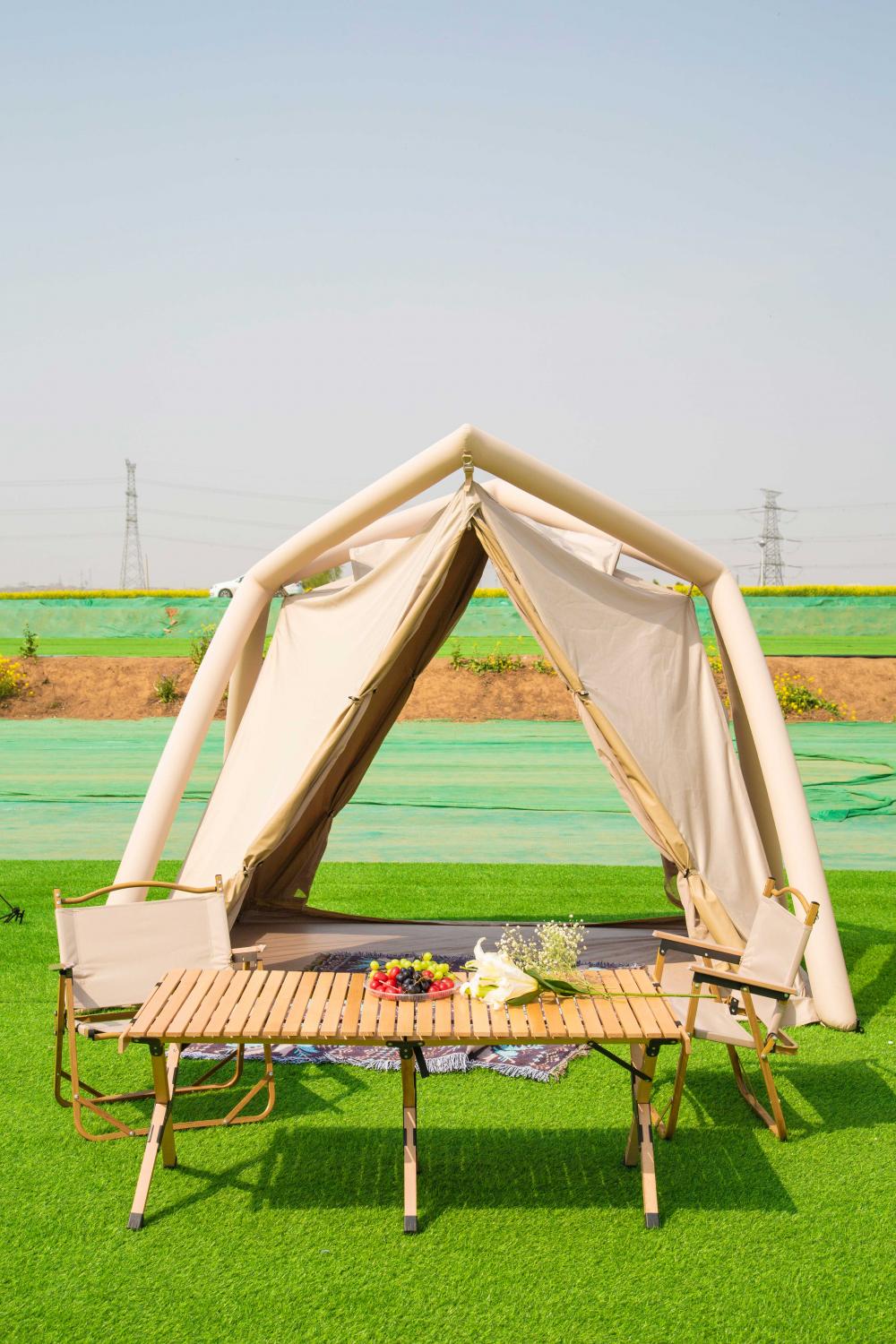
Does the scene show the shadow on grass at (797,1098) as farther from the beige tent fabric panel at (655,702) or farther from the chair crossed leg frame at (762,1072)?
the beige tent fabric panel at (655,702)

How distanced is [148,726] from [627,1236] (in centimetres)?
2020

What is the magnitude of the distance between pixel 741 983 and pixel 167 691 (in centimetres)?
2132

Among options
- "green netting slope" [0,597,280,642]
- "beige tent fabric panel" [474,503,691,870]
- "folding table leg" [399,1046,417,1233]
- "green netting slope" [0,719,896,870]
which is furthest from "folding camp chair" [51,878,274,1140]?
"green netting slope" [0,597,280,642]

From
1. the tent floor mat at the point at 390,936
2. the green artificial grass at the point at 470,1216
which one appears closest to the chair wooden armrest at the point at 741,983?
the green artificial grass at the point at 470,1216

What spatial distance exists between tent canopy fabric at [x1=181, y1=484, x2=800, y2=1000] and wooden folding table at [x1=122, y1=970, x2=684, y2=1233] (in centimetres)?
156

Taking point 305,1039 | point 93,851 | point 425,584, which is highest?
point 425,584

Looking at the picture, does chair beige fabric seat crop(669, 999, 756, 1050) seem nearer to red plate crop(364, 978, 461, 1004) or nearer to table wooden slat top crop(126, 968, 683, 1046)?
table wooden slat top crop(126, 968, 683, 1046)

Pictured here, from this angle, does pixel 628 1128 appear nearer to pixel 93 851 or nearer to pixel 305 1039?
pixel 305 1039

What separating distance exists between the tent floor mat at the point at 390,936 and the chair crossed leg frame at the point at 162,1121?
1782 millimetres

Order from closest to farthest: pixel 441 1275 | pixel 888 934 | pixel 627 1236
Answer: pixel 441 1275 → pixel 627 1236 → pixel 888 934

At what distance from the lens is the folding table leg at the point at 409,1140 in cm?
405

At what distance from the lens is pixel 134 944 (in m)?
5.11

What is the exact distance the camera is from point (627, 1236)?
13.2ft

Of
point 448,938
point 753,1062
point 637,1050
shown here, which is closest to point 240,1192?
point 637,1050
